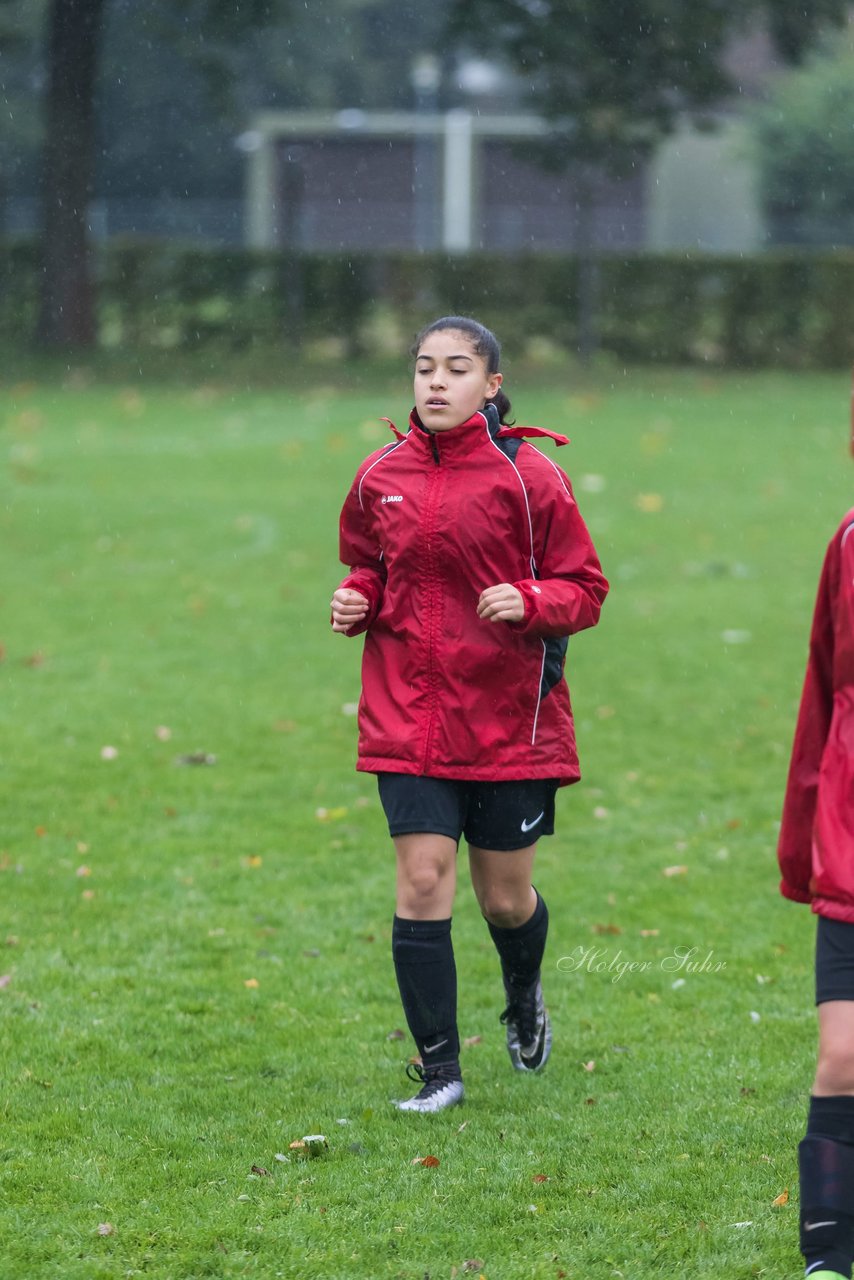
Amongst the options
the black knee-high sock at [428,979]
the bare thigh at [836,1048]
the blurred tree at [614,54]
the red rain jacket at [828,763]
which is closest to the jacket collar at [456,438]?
the black knee-high sock at [428,979]

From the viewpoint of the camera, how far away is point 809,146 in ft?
155

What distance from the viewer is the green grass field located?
4098 millimetres

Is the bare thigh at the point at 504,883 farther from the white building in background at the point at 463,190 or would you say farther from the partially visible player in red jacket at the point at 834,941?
the white building in background at the point at 463,190

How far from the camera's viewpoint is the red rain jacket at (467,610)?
4.54m

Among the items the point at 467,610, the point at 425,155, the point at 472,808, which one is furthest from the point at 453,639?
the point at 425,155

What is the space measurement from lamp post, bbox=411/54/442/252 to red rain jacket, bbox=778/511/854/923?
165 feet

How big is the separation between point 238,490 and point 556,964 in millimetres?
12448

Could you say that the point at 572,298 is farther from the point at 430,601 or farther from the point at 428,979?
the point at 428,979

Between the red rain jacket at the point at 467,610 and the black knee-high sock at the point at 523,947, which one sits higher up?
the red rain jacket at the point at 467,610

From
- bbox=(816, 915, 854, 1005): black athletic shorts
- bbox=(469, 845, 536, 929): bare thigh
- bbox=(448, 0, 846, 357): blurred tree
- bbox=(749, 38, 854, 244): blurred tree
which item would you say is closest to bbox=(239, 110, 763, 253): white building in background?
bbox=(749, 38, 854, 244): blurred tree

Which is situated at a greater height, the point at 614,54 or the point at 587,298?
the point at 614,54

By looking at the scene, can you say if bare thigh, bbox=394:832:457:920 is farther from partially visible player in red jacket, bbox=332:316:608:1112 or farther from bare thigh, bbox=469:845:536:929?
bare thigh, bbox=469:845:536:929

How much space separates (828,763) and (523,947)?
5.80 ft

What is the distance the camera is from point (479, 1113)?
4746mm
